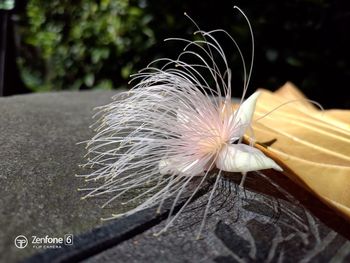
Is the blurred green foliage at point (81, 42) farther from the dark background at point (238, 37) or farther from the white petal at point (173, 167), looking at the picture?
the white petal at point (173, 167)

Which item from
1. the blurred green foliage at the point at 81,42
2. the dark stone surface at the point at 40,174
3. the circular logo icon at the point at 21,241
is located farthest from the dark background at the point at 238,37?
the circular logo icon at the point at 21,241

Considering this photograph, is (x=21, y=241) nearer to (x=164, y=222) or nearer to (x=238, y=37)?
(x=164, y=222)

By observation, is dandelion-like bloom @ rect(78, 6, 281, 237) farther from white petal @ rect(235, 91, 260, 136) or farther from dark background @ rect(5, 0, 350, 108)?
dark background @ rect(5, 0, 350, 108)

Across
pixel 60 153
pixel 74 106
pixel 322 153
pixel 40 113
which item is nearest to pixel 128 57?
pixel 74 106

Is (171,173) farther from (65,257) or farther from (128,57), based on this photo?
(128,57)

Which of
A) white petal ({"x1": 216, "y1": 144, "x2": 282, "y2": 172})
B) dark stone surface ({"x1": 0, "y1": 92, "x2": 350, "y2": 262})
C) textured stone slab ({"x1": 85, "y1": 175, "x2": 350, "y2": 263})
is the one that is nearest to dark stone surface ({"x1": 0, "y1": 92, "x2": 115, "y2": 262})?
dark stone surface ({"x1": 0, "y1": 92, "x2": 350, "y2": 262})

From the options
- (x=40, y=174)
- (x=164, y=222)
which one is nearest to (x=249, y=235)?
(x=164, y=222)
